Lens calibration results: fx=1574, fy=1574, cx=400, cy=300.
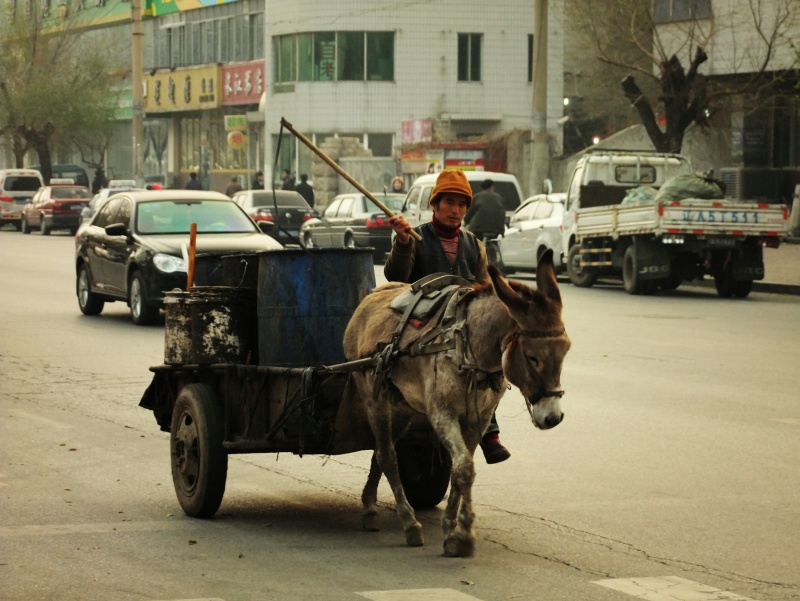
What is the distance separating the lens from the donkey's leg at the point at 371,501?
7671mm

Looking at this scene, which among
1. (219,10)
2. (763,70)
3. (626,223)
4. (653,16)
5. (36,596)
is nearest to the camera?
(36,596)

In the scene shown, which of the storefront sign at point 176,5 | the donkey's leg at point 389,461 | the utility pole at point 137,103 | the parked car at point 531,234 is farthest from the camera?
the storefront sign at point 176,5

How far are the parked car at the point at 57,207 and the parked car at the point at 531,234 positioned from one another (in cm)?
2420

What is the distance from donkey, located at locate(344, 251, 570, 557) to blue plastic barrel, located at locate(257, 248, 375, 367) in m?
0.35

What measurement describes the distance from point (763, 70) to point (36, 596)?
30919mm

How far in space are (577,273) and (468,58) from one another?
34.1 meters

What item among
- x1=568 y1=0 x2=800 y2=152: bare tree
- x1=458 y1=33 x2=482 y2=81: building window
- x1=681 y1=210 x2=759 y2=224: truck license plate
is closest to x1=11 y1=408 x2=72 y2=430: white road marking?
x1=681 y1=210 x2=759 y2=224: truck license plate

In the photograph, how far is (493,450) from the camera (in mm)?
7730

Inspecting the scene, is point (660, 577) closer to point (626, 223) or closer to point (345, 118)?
point (626, 223)

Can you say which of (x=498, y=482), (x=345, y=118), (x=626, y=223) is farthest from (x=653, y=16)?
(x=498, y=482)

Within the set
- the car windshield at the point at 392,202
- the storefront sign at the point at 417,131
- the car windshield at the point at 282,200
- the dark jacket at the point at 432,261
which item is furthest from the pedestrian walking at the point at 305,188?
the dark jacket at the point at 432,261

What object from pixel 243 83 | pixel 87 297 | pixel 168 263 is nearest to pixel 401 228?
pixel 168 263

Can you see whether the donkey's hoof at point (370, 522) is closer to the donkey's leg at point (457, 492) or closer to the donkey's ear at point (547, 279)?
the donkey's leg at point (457, 492)

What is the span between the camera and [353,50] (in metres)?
59.8
